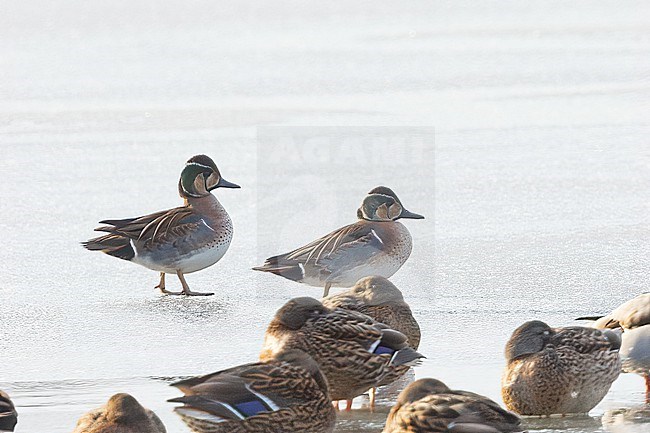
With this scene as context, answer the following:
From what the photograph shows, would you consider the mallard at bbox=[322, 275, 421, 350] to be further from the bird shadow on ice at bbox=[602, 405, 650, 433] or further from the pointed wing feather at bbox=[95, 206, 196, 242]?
the pointed wing feather at bbox=[95, 206, 196, 242]

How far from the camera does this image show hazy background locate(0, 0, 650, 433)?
19.1 feet

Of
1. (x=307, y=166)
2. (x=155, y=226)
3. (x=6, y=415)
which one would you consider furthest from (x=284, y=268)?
(x=6, y=415)

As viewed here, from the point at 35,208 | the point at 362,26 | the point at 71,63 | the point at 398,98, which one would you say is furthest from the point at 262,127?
the point at 362,26

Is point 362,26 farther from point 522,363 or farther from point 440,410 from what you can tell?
point 440,410

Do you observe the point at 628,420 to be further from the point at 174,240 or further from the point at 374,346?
the point at 174,240

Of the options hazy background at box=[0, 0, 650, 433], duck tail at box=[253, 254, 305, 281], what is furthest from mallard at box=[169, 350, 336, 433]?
duck tail at box=[253, 254, 305, 281]

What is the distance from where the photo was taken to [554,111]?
410 inches

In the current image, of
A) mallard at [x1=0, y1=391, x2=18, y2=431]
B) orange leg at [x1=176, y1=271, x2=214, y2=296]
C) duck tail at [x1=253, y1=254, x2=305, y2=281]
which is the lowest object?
mallard at [x1=0, y1=391, x2=18, y2=431]

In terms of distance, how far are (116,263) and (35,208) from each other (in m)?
0.95

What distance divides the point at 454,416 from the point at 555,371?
3.45 feet

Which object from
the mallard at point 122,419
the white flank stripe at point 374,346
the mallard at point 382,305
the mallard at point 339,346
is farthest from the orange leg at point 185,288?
the mallard at point 122,419

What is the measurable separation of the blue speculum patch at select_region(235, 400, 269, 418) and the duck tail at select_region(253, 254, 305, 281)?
101 inches

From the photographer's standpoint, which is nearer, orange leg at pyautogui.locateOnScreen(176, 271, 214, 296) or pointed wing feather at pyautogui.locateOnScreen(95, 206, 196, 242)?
orange leg at pyautogui.locateOnScreen(176, 271, 214, 296)

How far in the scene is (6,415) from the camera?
4.14m
